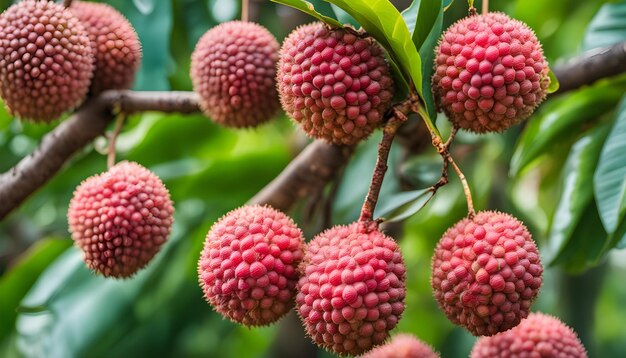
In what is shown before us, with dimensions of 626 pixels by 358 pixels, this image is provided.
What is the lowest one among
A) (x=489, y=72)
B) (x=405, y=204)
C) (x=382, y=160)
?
(x=405, y=204)

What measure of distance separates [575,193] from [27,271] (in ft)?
4.39

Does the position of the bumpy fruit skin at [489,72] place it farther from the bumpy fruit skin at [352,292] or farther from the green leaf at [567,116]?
the green leaf at [567,116]

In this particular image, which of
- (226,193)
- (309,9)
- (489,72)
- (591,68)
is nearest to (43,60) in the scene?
(309,9)

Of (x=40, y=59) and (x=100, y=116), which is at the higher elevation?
(x=40, y=59)

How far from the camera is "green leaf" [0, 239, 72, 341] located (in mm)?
1977

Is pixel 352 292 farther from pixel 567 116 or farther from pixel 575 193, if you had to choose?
pixel 567 116

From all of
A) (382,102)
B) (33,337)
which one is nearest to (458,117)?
(382,102)

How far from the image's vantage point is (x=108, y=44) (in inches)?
56.0

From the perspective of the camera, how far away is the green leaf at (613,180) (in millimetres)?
1215

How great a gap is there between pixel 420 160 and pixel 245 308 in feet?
3.09

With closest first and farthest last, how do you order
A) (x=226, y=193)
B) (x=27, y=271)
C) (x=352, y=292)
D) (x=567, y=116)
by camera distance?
(x=352, y=292) → (x=567, y=116) → (x=27, y=271) → (x=226, y=193)

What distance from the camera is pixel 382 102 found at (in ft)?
3.59

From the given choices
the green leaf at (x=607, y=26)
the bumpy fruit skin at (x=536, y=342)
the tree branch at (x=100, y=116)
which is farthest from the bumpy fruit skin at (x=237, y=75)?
the green leaf at (x=607, y=26)

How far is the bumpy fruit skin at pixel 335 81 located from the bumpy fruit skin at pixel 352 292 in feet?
0.55
